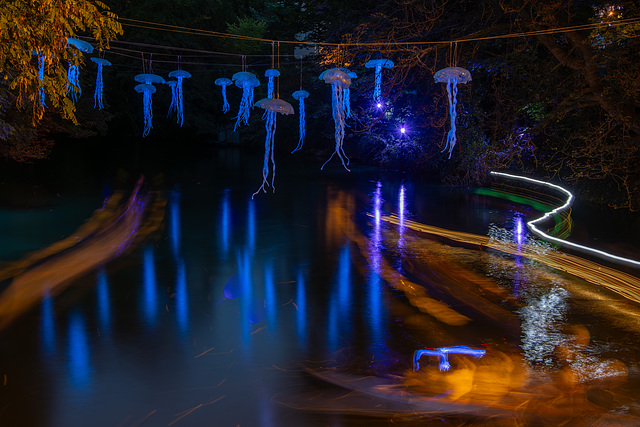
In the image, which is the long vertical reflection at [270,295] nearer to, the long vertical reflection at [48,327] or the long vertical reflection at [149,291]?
the long vertical reflection at [149,291]

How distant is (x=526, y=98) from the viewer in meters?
14.5

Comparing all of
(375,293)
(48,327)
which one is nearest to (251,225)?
(375,293)

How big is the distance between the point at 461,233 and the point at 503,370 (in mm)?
6528

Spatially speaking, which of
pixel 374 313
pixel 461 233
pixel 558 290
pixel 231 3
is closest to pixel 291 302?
pixel 374 313

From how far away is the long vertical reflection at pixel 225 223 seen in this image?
9.84 meters

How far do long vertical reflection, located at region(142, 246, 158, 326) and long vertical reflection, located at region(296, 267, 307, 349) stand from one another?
1.59 m

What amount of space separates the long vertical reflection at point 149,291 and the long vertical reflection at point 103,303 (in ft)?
1.30

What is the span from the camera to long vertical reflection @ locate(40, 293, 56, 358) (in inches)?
213

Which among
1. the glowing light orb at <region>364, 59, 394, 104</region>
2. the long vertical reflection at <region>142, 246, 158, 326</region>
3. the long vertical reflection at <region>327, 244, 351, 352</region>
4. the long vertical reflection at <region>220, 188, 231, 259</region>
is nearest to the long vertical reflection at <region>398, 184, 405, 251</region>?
the long vertical reflection at <region>327, 244, 351, 352</region>

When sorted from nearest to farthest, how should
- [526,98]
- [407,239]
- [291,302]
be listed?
[291,302]
[407,239]
[526,98]

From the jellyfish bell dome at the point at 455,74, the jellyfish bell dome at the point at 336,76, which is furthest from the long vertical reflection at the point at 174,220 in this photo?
the jellyfish bell dome at the point at 455,74

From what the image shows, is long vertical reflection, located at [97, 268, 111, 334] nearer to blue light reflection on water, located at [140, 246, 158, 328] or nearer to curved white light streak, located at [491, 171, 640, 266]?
blue light reflection on water, located at [140, 246, 158, 328]

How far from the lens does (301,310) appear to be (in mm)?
6625

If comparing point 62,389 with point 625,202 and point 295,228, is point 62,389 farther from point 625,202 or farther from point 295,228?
point 625,202
